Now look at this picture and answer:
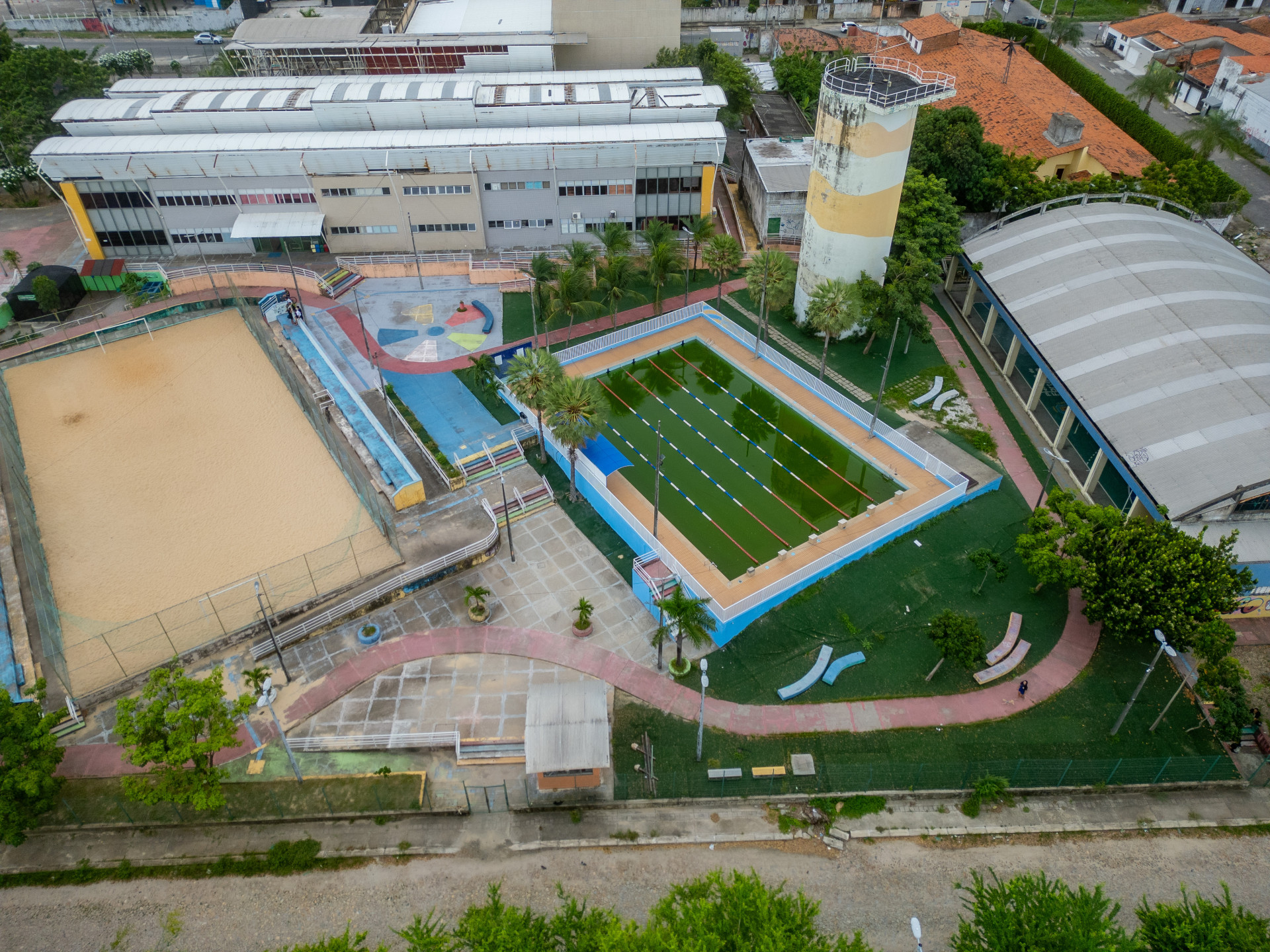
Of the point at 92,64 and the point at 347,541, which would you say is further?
the point at 92,64

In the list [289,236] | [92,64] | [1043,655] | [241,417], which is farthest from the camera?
[92,64]

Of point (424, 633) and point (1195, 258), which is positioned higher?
point (1195, 258)

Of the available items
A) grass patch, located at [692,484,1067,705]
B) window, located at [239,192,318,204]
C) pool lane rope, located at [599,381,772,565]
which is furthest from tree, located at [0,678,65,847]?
window, located at [239,192,318,204]

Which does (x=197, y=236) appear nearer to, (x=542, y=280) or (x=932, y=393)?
(x=542, y=280)

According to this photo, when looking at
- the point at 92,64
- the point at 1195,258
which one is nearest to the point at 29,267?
the point at 92,64

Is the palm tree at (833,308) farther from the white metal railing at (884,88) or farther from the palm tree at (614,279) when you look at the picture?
the palm tree at (614,279)

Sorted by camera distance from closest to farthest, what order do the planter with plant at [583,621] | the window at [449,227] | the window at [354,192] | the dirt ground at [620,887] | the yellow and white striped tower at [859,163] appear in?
the dirt ground at [620,887] < the planter with plant at [583,621] < the yellow and white striped tower at [859,163] < the window at [354,192] < the window at [449,227]

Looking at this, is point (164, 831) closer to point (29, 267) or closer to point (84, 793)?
point (84, 793)

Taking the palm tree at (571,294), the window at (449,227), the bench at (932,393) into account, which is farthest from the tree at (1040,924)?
the window at (449,227)
